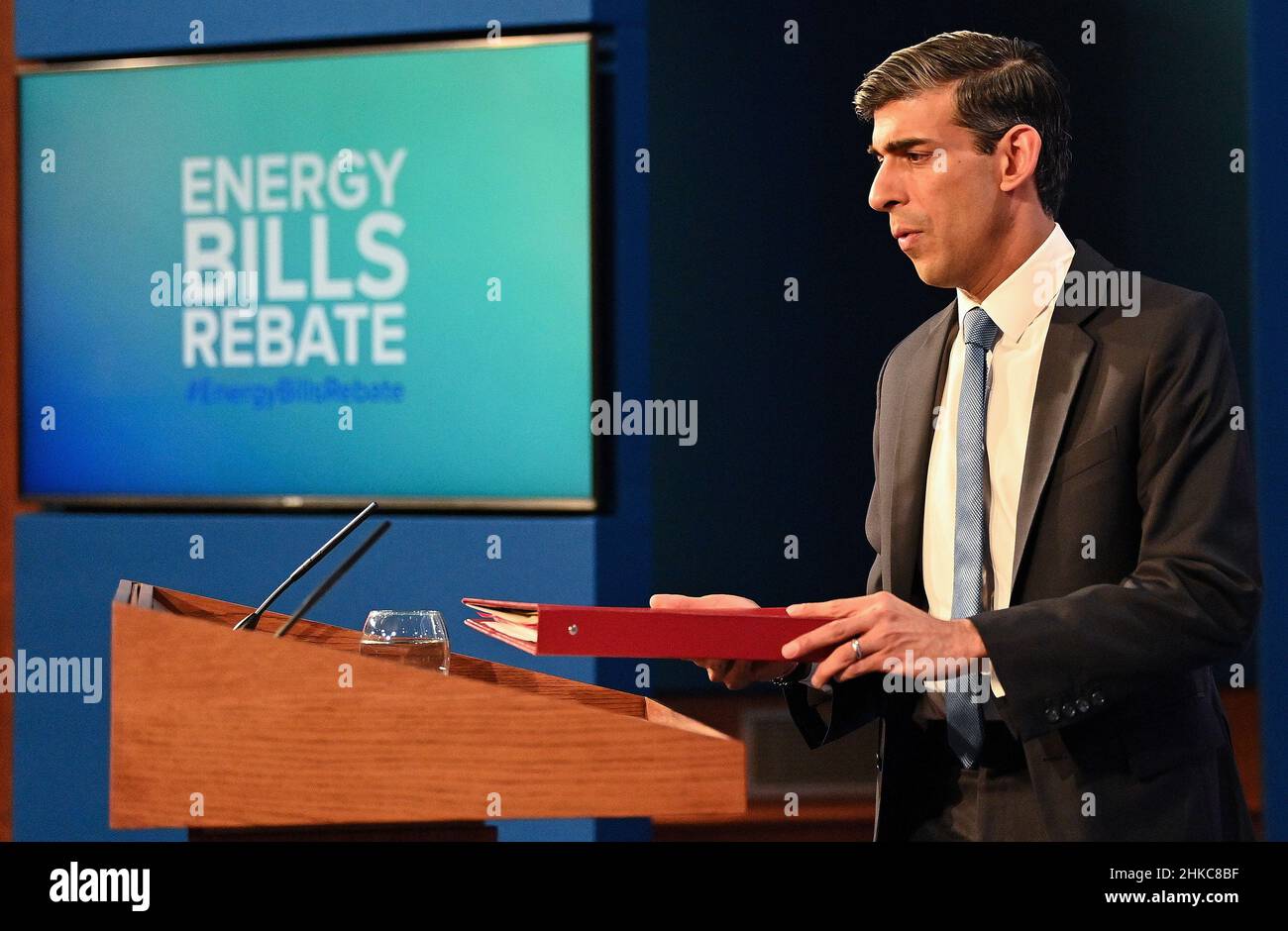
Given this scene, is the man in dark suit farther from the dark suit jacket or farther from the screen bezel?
the screen bezel

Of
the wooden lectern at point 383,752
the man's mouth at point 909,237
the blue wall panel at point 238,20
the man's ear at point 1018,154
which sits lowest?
the wooden lectern at point 383,752

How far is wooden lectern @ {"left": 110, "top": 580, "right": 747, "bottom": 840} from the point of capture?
4.75 ft

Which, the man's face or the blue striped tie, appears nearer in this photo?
the blue striped tie

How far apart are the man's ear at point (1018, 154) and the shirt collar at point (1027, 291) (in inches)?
4.2

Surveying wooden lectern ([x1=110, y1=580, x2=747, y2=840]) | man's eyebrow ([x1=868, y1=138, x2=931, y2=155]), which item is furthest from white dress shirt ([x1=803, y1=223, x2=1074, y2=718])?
wooden lectern ([x1=110, y1=580, x2=747, y2=840])

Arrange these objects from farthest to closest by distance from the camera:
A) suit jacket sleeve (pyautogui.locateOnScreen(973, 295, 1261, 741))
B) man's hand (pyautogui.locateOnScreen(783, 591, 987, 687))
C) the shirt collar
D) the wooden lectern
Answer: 1. the shirt collar
2. suit jacket sleeve (pyautogui.locateOnScreen(973, 295, 1261, 741))
3. man's hand (pyautogui.locateOnScreen(783, 591, 987, 687))
4. the wooden lectern

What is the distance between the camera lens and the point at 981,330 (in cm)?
198

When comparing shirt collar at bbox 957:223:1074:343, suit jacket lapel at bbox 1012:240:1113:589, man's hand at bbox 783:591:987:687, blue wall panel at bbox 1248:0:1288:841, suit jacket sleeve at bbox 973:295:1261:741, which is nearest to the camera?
man's hand at bbox 783:591:987:687

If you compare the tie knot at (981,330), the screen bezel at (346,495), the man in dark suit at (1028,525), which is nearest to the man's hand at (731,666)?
the man in dark suit at (1028,525)

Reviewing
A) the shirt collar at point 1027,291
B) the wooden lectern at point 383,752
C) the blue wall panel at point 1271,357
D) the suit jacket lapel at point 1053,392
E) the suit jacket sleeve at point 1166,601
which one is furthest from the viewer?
the blue wall panel at point 1271,357

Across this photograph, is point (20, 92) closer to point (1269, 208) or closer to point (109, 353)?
point (109, 353)

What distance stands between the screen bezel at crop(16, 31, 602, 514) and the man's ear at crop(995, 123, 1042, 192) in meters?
1.75

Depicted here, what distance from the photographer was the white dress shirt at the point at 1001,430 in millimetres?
1900

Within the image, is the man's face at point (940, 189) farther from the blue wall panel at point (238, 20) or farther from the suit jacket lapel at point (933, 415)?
the blue wall panel at point (238, 20)
